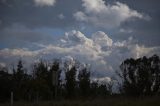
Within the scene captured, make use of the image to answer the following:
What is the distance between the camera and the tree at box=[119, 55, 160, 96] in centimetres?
5666

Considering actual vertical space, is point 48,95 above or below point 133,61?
below

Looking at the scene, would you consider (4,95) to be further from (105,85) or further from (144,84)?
(105,85)

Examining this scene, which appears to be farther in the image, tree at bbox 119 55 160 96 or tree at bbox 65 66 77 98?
tree at bbox 65 66 77 98

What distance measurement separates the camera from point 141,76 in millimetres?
58094

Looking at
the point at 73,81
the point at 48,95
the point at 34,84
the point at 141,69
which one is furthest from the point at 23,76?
the point at 141,69

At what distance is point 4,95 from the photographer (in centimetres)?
5503

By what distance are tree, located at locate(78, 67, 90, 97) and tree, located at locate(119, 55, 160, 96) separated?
35.5 ft

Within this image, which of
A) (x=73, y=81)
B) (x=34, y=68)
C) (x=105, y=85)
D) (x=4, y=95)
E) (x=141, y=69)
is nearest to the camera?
(x=4, y=95)

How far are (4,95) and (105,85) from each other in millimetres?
42591

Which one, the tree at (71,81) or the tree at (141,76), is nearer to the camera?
the tree at (141,76)

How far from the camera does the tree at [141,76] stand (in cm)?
5666

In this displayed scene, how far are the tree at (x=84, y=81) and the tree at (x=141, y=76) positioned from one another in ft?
35.5

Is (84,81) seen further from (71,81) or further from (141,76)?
(141,76)

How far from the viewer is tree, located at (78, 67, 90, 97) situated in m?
71.7
